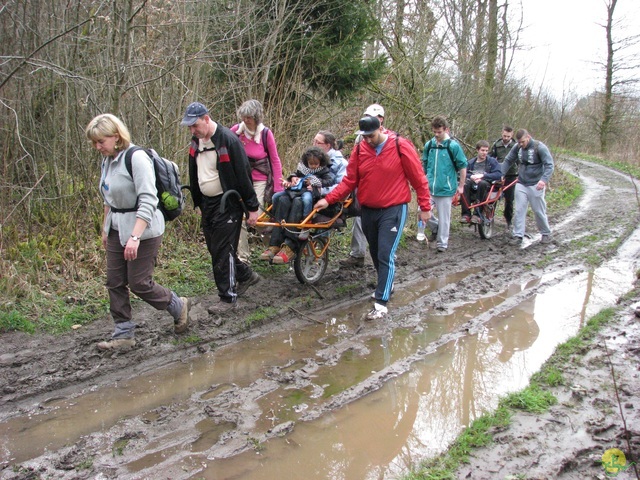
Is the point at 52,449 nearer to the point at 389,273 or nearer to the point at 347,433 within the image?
the point at 347,433

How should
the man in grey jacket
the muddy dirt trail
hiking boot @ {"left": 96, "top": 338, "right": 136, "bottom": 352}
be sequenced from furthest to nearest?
the man in grey jacket
hiking boot @ {"left": 96, "top": 338, "right": 136, "bottom": 352}
the muddy dirt trail

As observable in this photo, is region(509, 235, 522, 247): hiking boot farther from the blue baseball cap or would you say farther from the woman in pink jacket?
the blue baseball cap

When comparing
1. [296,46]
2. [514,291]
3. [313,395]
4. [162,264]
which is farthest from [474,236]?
[313,395]

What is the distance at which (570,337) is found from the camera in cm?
562

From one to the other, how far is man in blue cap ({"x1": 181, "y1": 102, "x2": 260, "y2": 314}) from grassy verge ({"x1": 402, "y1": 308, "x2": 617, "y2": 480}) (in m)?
3.08

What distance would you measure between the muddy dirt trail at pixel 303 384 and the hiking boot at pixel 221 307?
133 mm

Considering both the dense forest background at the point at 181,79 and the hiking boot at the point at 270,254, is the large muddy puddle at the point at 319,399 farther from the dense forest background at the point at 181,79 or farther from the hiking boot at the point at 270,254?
the dense forest background at the point at 181,79

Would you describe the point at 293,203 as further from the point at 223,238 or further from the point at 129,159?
the point at 129,159

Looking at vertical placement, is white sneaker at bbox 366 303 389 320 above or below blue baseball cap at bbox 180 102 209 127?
below

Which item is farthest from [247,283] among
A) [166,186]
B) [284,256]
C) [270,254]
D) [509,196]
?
[509,196]

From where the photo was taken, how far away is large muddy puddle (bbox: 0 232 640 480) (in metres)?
3.54

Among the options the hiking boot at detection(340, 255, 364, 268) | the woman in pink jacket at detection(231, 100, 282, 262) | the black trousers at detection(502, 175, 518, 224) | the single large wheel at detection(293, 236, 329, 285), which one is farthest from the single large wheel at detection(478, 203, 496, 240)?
the woman in pink jacket at detection(231, 100, 282, 262)

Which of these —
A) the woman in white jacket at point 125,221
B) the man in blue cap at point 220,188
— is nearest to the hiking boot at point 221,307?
the man in blue cap at point 220,188

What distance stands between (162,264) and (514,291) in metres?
4.87
